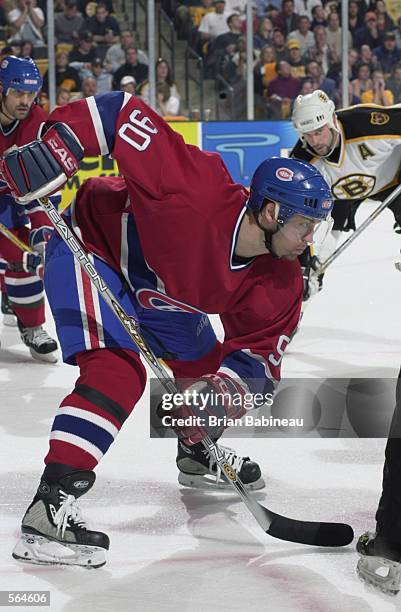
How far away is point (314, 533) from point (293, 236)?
58 cm

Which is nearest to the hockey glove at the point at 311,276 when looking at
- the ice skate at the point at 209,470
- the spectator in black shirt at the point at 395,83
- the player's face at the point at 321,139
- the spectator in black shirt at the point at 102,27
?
the player's face at the point at 321,139

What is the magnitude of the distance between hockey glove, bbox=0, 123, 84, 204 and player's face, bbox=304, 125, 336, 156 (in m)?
1.57

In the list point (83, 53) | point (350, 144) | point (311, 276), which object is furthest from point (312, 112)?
point (83, 53)

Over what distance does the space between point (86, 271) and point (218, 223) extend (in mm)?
281

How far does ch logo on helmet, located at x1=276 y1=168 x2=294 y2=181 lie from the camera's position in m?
2.02

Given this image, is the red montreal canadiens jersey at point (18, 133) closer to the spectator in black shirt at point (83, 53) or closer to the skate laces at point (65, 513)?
the skate laces at point (65, 513)

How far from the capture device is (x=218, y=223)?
208 centimetres

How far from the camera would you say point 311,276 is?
3.98 meters

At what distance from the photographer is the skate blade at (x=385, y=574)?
1.87m

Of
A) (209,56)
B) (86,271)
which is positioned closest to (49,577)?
(86,271)

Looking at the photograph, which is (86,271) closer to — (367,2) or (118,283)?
(118,283)

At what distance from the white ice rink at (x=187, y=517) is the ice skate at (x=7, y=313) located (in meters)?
0.81

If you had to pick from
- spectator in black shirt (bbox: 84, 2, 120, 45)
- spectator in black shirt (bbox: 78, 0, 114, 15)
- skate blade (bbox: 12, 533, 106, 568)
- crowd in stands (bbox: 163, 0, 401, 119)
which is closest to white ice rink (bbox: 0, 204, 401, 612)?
skate blade (bbox: 12, 533, 106, 568)

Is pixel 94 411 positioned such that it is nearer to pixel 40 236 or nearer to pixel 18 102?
pixel 40 236
